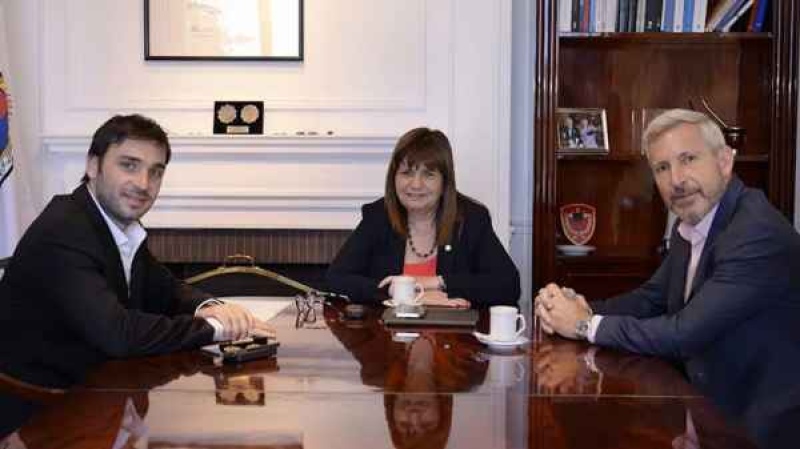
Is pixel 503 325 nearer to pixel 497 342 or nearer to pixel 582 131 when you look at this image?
pixel 497 342

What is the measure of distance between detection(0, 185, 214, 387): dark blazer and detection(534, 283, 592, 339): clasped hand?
0.76m

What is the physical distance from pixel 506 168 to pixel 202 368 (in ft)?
6.90

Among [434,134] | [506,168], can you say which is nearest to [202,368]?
[434,134]

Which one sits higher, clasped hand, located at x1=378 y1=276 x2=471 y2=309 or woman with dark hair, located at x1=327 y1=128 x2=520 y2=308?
woman with dark hair, located at x1=327 y1=128 x2=520 y2=308

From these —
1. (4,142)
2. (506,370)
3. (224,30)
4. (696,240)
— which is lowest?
(506,370)

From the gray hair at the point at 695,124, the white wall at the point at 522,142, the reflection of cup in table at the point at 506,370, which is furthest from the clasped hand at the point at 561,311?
the white wall at the point at 522,142

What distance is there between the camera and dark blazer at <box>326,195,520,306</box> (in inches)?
109

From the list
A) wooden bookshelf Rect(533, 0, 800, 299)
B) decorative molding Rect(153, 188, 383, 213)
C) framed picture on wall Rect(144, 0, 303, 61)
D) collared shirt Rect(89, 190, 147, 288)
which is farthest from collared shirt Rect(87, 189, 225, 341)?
wooden bookshelf Rect(533, 0, 800, 299)

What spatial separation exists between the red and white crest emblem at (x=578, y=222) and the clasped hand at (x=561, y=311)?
1.57 meters

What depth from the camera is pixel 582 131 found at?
12.2 ft

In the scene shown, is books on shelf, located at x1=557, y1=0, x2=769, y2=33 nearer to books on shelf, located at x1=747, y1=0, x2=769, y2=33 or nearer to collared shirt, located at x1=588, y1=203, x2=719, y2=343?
books on shelf, located at x1=747, y1=0, x2=769, y2=33

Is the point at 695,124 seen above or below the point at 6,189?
above

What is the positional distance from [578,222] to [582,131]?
370 mm

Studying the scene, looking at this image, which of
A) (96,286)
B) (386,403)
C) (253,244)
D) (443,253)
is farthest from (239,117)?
(386,403)
